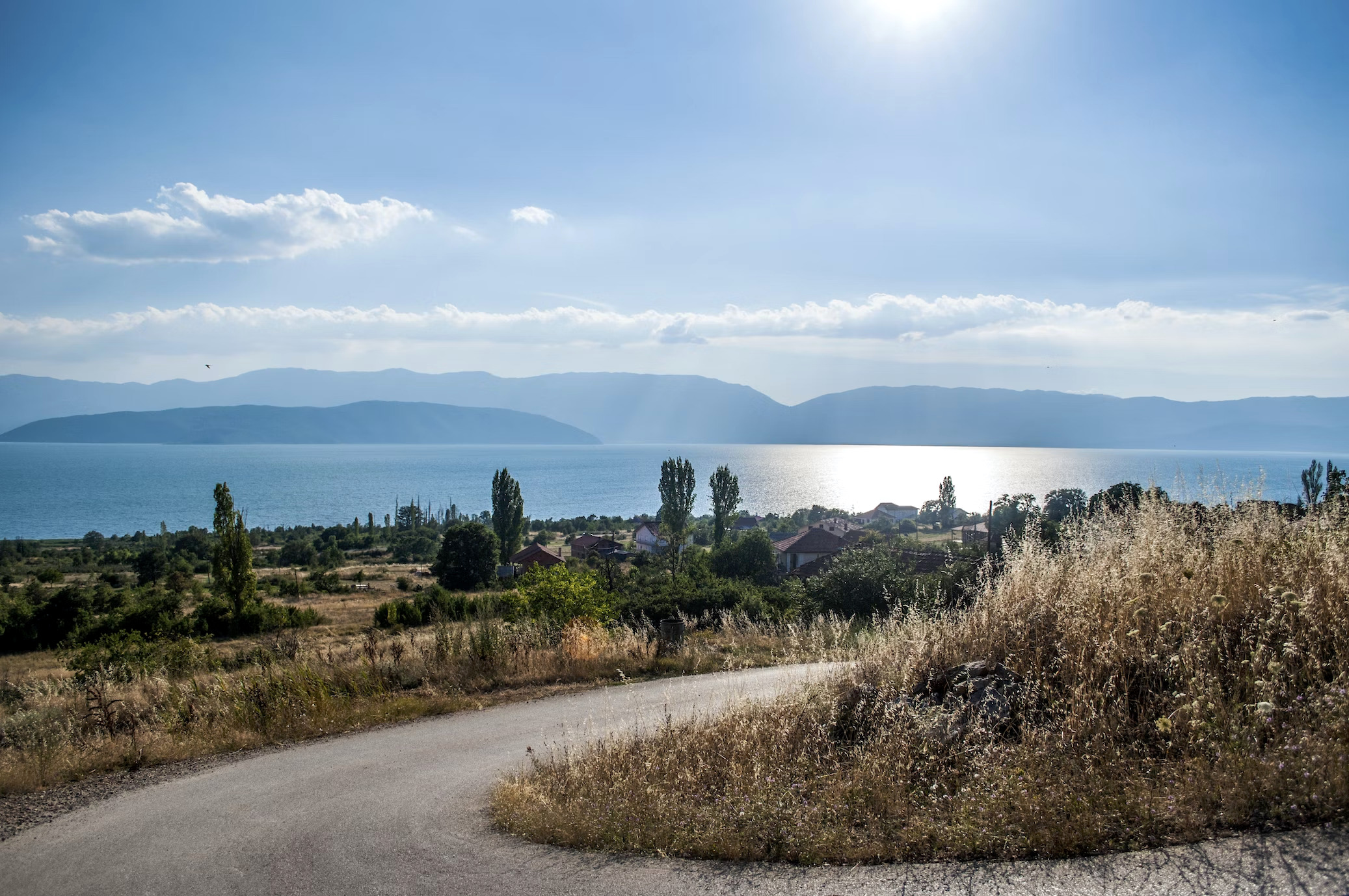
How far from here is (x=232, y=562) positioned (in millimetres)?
40125

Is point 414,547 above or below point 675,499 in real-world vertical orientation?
below

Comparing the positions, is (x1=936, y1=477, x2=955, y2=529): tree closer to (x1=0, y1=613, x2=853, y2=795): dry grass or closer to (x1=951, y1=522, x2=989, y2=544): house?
(x1=951, y1=522, x2=989, y2=544): house

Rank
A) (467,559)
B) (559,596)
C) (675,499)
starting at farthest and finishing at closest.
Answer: (675,499) → (467,559) → (559,596)

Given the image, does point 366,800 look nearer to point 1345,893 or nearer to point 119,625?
point 1345,893

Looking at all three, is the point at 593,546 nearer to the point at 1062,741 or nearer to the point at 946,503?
the point at 946,503

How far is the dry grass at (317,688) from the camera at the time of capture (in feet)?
27.5

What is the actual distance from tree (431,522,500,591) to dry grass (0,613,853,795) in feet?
Result: 151

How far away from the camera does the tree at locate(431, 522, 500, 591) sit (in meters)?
61.1

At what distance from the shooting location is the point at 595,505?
18450 cm

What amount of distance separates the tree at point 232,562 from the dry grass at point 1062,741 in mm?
39162

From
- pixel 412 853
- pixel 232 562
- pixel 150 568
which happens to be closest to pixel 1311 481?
pixel 412 853

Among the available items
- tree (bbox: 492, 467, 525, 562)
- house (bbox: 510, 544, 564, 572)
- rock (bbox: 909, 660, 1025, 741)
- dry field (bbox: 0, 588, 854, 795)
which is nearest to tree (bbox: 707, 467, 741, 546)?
house (bbox: 510, 544, 564, 572)

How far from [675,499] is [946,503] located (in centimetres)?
6003

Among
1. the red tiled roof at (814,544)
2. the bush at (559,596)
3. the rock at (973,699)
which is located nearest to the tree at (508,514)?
the red tiled roof at (814,544)
